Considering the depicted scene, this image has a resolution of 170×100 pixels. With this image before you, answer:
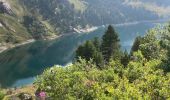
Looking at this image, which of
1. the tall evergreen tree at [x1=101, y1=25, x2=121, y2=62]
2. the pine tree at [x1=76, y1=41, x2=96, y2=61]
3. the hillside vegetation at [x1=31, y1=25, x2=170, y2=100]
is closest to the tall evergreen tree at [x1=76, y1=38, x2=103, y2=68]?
the pine tree at [x1=76, y1=41, x2=96, y2=61]

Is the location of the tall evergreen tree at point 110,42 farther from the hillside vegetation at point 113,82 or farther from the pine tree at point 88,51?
the hillside vegetation at point 113,82

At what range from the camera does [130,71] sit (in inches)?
2229

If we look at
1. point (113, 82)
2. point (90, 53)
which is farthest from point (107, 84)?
point (90, 53)

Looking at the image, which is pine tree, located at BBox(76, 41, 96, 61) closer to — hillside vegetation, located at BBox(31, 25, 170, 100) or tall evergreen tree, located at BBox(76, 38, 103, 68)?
tall evergreen tree, located at BBox(76, 38, 103, 68)

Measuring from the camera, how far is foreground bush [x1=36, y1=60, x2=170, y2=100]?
41.5 m

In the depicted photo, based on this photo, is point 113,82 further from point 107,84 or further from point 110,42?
point 110,42

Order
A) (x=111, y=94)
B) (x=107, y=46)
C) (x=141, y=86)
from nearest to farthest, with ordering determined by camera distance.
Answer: (x=111, y=94) < (x=141, y=86) < (x=107, y=46)

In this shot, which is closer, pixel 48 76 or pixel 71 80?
Answer: pixel 71 80

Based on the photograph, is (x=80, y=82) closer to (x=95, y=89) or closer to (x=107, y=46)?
(x=95, y=89)

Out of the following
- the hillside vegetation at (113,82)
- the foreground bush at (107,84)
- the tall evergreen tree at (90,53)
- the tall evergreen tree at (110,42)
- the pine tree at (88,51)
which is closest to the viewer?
the foreground bush at (107,84)

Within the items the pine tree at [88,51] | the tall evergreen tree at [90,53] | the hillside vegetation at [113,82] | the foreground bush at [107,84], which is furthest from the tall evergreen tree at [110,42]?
the foreground bush at [107,84]

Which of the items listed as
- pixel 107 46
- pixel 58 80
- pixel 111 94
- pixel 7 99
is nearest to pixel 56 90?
pixel 58 80

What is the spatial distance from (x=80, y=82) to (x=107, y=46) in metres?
91.4

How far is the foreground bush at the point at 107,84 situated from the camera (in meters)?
41.5
